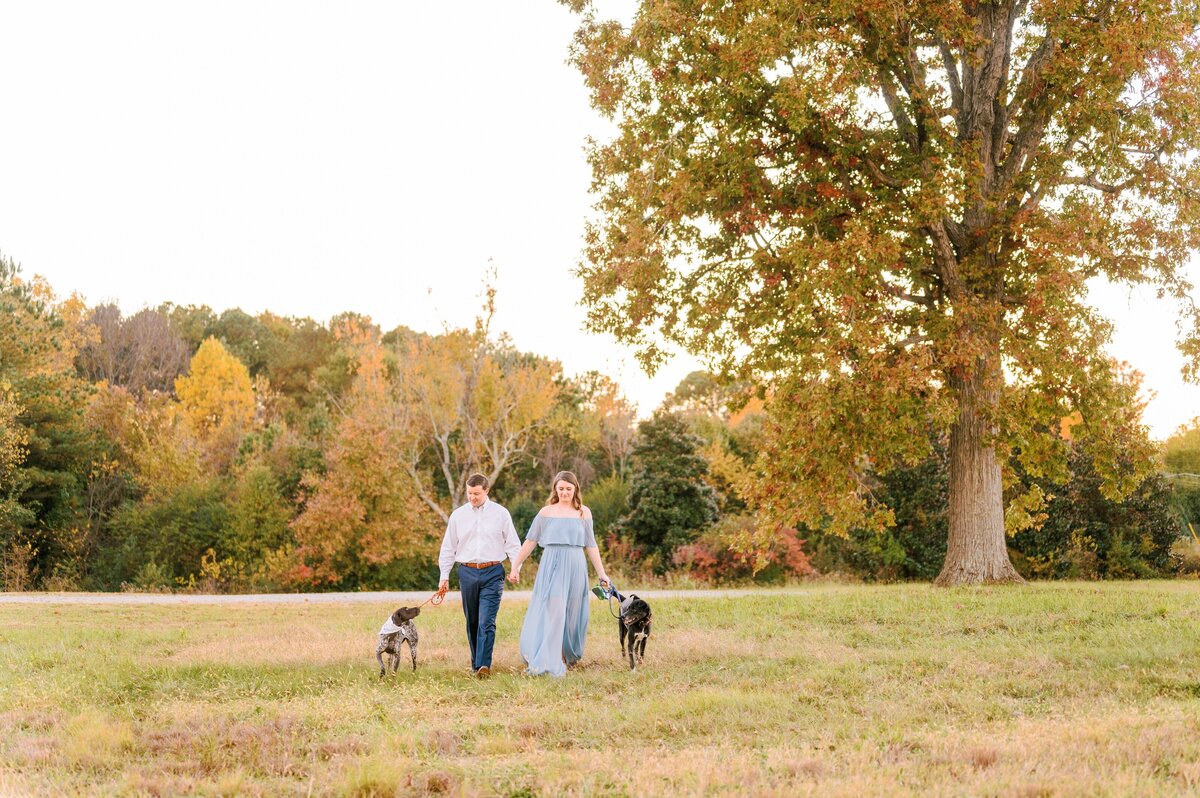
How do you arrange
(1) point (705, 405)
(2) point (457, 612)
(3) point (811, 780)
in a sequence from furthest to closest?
(1) point (705, 405) < (2) point (457, 612) < (3) point (811, 780)

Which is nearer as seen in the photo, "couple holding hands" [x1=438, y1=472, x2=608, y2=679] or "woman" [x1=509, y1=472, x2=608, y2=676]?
"couple holding hands" [x1=438, y1=472, x2=608, y2=679]

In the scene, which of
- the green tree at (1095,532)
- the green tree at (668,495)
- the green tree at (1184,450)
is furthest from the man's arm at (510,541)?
the green tree at (1184,450)

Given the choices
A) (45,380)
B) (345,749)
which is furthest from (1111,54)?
(45,380)

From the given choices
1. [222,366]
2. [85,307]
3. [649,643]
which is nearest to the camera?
[649,643]

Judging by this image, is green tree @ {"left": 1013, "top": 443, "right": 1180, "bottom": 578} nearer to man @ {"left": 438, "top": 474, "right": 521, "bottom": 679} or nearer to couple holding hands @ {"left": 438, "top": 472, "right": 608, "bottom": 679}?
couple holding hands @ {"left": 438, "top": 472, "right": 608, "bottom": 679}

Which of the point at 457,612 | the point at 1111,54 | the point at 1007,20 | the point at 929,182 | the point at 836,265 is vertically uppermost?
the point at 1007,20

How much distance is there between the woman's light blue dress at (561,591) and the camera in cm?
1059

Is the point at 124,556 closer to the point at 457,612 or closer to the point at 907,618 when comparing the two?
the point at 457,612

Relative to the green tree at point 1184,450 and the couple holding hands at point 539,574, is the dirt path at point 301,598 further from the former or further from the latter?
the green tree at point 1184,450

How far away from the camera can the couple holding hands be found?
34.2 feet

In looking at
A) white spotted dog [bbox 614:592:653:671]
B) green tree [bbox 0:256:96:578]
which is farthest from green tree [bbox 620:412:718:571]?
white spotted dog [bbox 614:592:653:671]

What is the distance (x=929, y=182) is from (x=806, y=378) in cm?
348

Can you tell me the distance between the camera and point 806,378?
54.5 feet

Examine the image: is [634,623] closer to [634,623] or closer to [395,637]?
[634,623]
